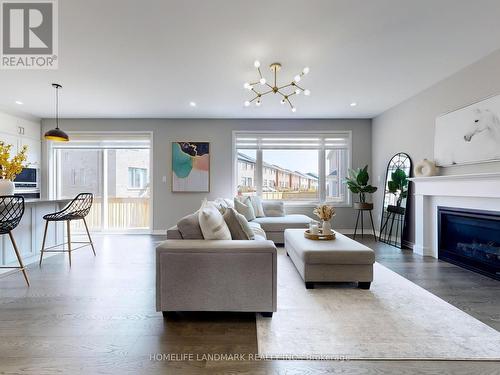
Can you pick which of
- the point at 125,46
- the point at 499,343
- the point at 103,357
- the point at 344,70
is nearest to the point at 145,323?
the point at 103,357

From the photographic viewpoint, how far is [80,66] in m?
3.21

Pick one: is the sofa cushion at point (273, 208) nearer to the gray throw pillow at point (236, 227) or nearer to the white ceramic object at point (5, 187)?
the gray throw pillow at point (236, 227)

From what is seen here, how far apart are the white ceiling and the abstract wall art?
0.62 meters

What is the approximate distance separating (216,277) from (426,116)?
4.17 metres

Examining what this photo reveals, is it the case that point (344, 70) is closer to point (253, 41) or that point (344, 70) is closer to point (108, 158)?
point (253, 41)

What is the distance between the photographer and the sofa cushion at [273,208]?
16.6ft

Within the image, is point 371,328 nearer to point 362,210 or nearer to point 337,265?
point 337,265

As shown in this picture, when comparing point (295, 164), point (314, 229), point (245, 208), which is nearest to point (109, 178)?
point (245, 208)

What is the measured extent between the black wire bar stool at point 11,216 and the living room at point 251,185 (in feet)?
0.10

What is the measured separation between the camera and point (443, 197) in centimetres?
358

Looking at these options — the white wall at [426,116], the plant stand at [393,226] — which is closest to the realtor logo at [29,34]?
the white wall at [426,116]

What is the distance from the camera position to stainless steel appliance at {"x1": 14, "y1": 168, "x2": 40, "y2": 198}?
16.6 ft

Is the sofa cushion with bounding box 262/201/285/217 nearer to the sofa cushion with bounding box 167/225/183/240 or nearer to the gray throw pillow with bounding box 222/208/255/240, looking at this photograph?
the gray throw pillow with bounding box 222/208/255/240

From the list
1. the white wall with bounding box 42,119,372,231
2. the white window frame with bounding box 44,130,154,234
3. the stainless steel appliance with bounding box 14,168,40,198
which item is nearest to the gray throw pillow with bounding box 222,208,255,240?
the white wall with bounding box 42,119,372,231
